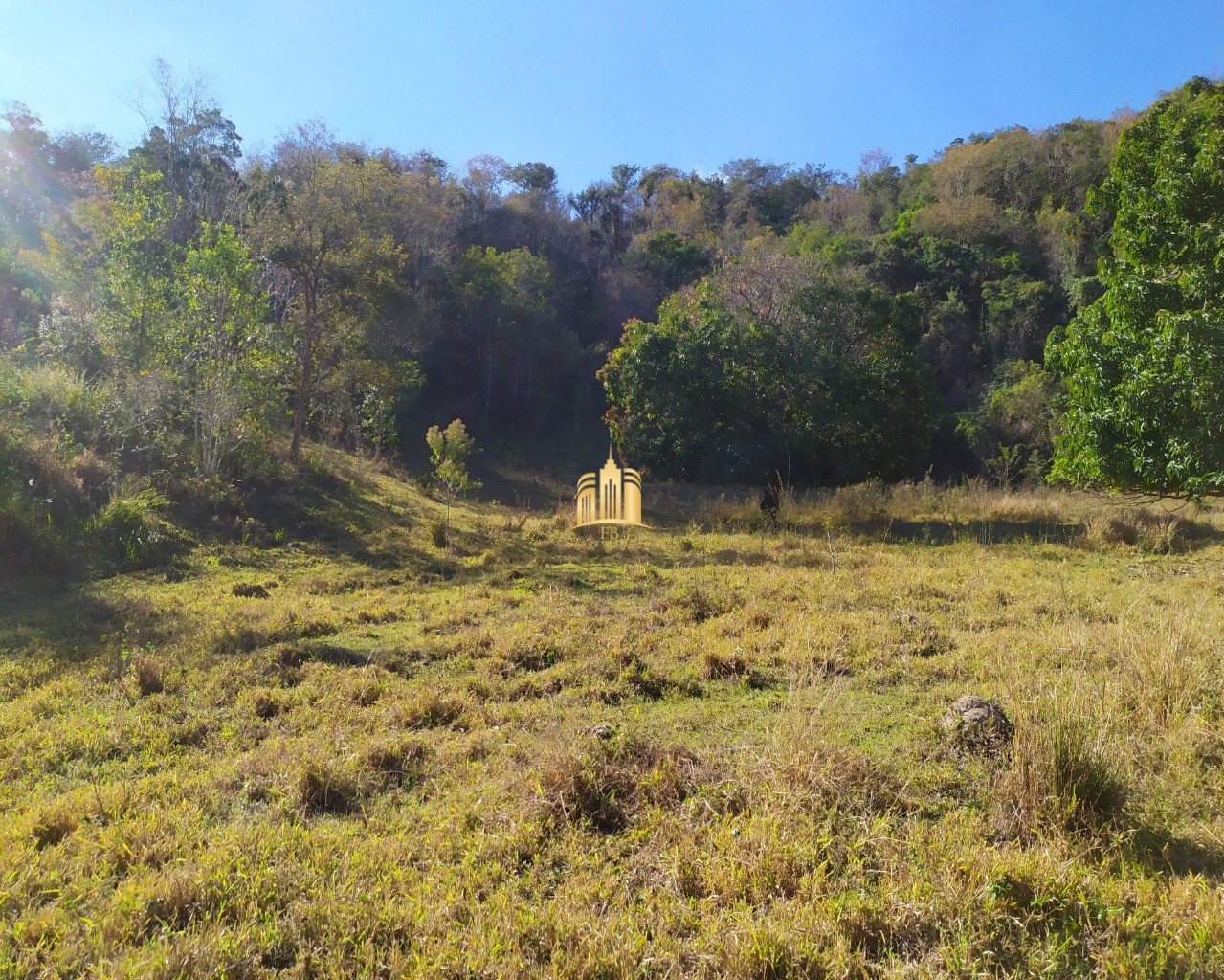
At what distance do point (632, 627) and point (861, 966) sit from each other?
4.25 metres

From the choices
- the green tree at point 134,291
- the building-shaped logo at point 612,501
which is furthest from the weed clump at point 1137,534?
the green tree at point 134,291

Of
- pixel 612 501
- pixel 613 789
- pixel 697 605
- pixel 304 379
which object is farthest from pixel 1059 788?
pixel 304 379

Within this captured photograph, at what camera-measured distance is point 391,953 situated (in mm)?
2393

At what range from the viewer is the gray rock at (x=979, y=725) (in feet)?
12.3

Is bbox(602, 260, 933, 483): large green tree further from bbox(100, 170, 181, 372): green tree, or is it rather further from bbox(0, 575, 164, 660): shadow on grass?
bbox(0, 575, 164, 660): shadow on grass

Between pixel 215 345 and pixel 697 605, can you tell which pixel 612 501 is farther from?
pixel 697 605

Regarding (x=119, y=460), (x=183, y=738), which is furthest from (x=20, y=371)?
(x=183, y=738)

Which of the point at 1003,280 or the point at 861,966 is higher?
the point at 1003,280

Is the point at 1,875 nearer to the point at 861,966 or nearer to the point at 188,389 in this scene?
the point at 861,966

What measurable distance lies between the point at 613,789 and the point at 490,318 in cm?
3030

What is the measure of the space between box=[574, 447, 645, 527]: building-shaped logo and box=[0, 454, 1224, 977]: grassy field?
23.4 ft

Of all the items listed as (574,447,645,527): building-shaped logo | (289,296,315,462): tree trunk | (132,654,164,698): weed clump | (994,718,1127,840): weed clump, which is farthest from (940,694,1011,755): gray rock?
(289,296,315,462): tree trunk

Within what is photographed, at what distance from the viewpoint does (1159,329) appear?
8.63 metres

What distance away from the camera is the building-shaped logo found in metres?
14.6
